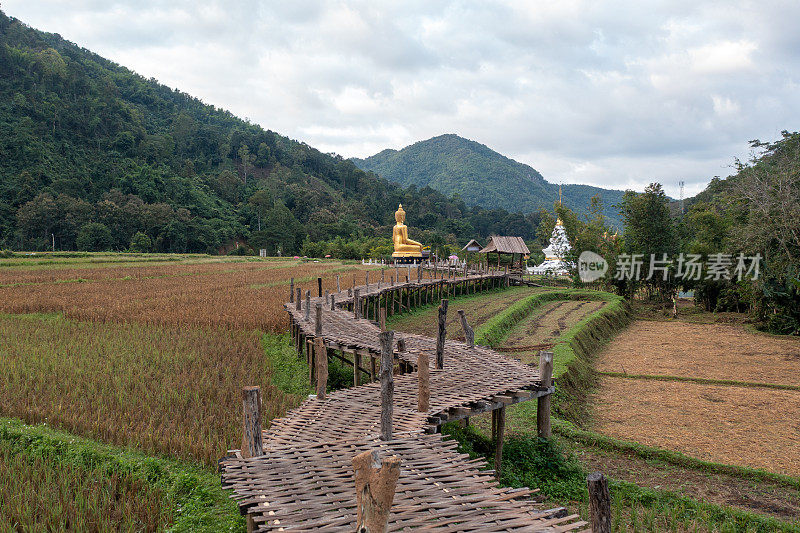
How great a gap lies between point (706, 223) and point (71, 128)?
71202 millimetres

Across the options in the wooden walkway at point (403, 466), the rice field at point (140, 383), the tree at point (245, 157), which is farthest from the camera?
the tree at point (245, 157)

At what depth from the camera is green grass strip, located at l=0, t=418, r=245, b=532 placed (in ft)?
15.3

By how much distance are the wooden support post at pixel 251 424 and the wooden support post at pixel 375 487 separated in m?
2.14

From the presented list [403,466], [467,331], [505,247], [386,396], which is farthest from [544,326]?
[505,247]

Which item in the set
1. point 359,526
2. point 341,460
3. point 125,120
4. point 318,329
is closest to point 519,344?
point 318,329

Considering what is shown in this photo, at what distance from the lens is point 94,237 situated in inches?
1777

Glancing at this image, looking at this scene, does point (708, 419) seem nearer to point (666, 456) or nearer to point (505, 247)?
point (666, 456)

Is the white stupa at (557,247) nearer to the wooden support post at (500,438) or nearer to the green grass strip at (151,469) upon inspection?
the wooden support post at (500,438)

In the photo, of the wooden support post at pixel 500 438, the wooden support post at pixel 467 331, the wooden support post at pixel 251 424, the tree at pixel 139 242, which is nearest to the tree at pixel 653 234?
the wooden support post at pixel 467 331

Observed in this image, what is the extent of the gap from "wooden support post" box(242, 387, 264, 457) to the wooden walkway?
0.39ft

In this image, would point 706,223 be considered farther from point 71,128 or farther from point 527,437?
point 71,128

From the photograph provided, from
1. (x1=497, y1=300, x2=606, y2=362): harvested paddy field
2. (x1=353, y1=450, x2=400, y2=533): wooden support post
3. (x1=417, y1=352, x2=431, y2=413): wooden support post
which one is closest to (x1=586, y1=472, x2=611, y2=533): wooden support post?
(x1=353, y1=450, x2=400, y2=533): wooden support post

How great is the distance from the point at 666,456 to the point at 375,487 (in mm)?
6294

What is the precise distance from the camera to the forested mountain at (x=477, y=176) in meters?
123
